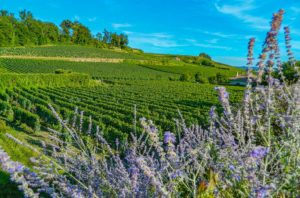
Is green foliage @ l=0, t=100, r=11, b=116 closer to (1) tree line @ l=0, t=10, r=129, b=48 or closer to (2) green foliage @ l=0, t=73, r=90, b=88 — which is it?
(2) green foliage @ l=0, t=73, r=90, b=88

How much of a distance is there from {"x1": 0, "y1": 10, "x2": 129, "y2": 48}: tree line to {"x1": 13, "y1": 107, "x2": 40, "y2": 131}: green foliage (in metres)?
76.7

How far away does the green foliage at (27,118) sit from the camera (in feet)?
48.9

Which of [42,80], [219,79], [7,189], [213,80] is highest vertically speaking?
[219,79]

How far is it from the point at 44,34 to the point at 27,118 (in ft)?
295

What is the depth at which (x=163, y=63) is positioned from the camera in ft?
273

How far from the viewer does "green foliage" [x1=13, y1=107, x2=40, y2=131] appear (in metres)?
14.9

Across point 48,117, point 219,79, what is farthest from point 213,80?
point 48,117

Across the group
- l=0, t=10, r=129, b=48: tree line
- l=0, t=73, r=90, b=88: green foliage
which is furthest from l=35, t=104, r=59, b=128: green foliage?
l=0, t=10, r=129, b=48: tree line

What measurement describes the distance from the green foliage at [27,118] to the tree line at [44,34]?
76742mm

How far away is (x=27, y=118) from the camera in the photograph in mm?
16000

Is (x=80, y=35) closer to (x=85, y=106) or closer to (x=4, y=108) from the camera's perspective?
(x=85, y=106)

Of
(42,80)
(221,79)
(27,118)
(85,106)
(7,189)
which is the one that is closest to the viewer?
(7,189)

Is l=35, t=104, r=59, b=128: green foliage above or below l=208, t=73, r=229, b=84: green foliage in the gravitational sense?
below

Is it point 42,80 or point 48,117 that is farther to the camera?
point 42,80
